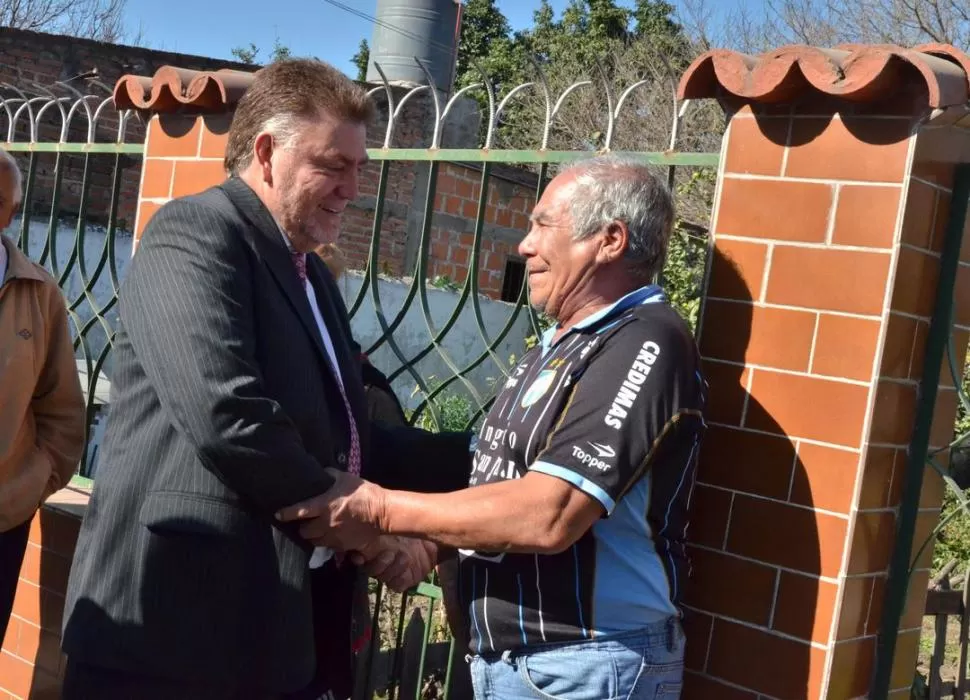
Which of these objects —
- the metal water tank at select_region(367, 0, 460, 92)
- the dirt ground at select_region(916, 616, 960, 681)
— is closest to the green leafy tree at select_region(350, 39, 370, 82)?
the metal water tank at select_region(367, 0, 460, 92)

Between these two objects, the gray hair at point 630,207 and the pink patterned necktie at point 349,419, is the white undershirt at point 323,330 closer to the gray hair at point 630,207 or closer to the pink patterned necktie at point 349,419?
the pink patterned necktie at point 349,419

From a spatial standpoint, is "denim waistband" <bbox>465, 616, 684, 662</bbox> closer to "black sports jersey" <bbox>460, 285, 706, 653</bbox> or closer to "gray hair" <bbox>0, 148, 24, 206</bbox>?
"black sports jersey" <bbox>460, 285, 706, 653</bbox>

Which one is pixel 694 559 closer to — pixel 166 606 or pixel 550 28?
pixel 166 606

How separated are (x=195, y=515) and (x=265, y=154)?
0.71 metres

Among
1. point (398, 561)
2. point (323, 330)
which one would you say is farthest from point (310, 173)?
point (398, 561)

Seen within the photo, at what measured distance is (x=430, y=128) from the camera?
1208 cm

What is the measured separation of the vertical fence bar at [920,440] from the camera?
217 cm

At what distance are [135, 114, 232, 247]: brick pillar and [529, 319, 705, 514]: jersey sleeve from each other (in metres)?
1.62

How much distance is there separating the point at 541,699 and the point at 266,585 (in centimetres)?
54

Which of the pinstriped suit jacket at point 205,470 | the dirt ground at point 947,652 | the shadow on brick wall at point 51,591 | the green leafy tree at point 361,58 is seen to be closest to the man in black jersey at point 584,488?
the pinstriped suit jacket at point 205,470

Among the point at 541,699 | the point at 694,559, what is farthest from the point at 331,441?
the point at 694,559

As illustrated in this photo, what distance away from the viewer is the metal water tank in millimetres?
11719

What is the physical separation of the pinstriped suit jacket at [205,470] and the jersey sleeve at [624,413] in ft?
1.56

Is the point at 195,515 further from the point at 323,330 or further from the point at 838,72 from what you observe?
the point at 838,72
